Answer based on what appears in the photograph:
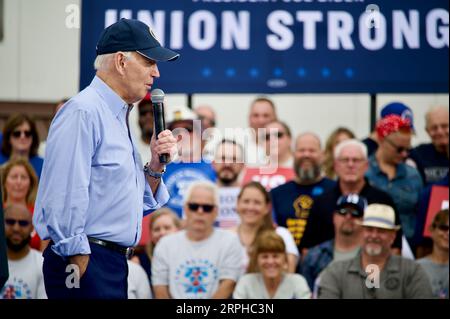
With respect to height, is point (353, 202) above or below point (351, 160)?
below

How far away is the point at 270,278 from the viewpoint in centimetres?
655

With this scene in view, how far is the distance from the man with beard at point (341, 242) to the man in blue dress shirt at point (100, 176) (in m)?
2.90

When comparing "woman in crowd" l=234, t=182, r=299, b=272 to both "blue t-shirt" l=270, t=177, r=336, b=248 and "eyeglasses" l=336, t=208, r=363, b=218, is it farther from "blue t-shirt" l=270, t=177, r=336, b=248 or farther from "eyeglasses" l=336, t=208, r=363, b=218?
"eyeglasses" l=336, t=208, r=363, b=218

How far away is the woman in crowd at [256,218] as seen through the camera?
6965 millimetres

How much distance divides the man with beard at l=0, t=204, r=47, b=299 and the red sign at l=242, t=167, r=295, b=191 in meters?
1.82

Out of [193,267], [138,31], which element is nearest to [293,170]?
[193,267]

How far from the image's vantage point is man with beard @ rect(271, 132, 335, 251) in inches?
285

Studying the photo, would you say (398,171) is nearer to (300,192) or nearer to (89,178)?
(300,192)

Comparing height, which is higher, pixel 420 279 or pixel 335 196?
pixel 335 196

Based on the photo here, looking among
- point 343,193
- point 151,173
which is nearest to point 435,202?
point 343,193

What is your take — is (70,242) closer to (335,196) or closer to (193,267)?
(193,267)

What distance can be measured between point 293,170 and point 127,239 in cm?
374

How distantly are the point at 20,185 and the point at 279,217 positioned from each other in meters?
1.81
